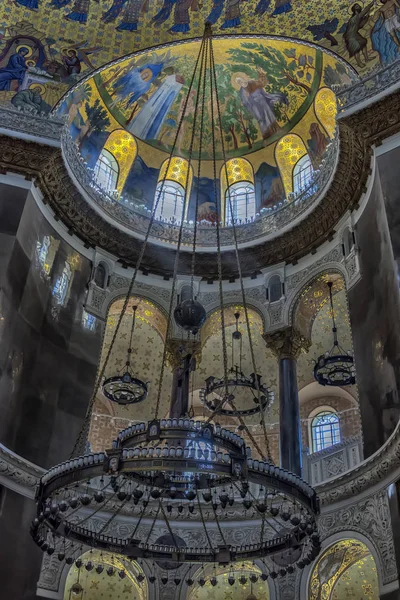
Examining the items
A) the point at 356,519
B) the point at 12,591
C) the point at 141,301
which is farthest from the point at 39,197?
the point at 356,519

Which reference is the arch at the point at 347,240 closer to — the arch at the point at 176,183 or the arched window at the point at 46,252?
the arch at the point at 176,183

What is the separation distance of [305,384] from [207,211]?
607 centimetres

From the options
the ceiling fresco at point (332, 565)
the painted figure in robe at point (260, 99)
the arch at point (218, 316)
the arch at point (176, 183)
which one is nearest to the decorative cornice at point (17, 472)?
the ceiling fresco at point (332, 565)

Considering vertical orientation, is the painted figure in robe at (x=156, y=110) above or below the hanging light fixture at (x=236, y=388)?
above

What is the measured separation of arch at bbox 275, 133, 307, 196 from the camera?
716 inches

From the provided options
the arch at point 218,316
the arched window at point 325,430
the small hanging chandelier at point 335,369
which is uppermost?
the arch at point 218,316

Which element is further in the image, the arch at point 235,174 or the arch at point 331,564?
the arch at point 235,174

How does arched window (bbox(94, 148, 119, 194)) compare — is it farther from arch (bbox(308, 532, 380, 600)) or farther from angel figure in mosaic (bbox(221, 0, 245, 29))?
arch (bbox(308, 532, 380, 600))

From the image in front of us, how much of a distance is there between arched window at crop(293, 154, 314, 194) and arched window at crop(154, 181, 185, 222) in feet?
11.0

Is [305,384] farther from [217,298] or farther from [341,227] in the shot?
[341,227]

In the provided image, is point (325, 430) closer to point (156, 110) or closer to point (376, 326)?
point (376, 326)

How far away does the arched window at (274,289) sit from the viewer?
16.5 m

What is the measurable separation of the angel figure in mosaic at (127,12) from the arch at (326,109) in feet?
16.3

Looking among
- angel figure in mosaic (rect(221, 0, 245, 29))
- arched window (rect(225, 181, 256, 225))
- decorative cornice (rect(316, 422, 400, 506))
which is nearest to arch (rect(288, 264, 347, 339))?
arched window (rect(225, 181, 256, 225))
